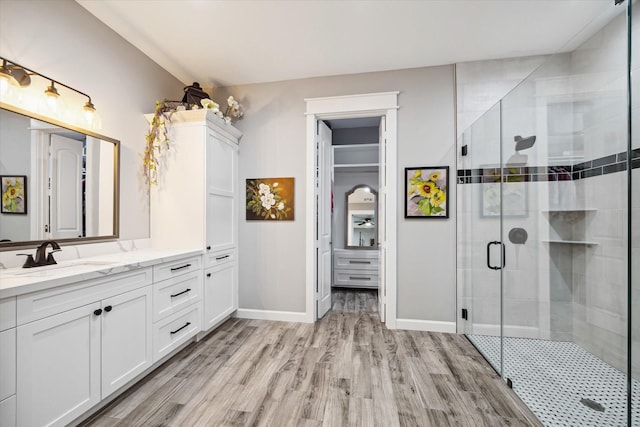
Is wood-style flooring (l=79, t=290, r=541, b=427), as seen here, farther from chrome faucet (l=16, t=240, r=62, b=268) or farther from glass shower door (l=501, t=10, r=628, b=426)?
chrome faucet (l=16, t=240, r=62, b=268)

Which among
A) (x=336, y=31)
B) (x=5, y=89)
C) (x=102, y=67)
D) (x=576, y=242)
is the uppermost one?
(x=336, y=31)

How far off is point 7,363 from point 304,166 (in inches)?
103

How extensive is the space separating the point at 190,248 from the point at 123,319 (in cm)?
90

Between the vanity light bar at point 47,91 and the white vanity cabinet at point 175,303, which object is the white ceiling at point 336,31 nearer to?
the vanity light bar at point 47,91

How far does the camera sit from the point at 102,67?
7.54ft

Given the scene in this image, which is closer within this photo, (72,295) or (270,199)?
(72,295)

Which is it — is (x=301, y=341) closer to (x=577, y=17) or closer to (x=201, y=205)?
(x=201, y=205)

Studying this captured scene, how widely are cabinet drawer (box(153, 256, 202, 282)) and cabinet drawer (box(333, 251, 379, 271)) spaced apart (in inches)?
98.6

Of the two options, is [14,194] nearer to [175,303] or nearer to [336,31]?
[175,303]

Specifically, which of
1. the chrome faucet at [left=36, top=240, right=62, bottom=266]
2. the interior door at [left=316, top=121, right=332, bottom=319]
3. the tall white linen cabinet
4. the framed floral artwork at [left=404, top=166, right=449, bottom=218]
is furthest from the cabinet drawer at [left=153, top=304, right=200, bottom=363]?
the framed floral artwork at [left=404, top=166, right=449, bottom=218]

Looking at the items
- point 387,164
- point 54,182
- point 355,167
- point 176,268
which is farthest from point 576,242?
point 54,182

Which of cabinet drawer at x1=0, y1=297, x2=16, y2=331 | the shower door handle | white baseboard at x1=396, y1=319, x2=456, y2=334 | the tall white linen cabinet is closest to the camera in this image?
cabinet drawer at x1=0, y1=297, x2=16, y2=331

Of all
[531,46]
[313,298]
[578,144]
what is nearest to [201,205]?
[313,298]

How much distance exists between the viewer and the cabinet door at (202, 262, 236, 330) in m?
2.71
